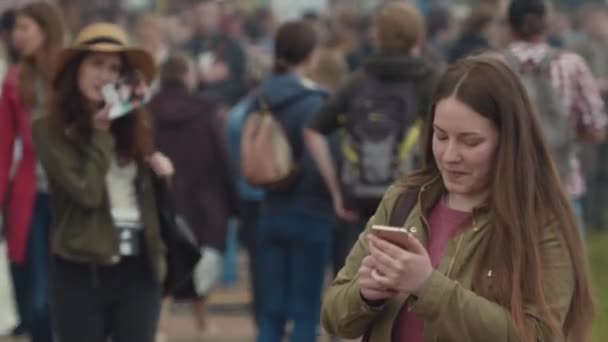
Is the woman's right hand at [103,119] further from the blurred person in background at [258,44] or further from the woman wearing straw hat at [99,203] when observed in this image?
the blurred person in background at [258,44]

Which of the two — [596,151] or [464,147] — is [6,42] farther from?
[464,147]

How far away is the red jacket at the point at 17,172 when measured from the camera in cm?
852

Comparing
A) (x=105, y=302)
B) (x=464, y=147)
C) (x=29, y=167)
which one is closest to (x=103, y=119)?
A: (x=105, y=302)

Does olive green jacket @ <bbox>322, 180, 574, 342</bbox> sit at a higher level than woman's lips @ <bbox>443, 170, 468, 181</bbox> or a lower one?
lower

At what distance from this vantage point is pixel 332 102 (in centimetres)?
891

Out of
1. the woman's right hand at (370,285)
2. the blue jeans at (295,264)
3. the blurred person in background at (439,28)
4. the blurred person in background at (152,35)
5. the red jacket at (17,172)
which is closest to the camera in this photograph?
the woman's right hand at (370,285)

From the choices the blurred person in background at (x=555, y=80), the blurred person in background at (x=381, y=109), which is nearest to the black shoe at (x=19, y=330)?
the blurred person in background at (x=381, y=109)

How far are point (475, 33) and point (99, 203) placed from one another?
7.50m

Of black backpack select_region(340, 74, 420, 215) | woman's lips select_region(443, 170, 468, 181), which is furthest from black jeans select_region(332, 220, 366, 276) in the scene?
woman's lips select_region(443, 170, 468, 181)

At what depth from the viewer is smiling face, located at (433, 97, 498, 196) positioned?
Result: 4.45m

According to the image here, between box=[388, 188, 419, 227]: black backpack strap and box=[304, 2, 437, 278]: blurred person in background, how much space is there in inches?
151

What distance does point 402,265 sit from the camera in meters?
4.24

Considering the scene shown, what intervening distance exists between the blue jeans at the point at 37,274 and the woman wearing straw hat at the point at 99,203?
1.32m

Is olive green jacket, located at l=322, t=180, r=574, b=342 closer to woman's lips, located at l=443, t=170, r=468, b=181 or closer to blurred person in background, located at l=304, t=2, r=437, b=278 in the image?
woman's lips, located at l=443, t=170, r=468, b=181
